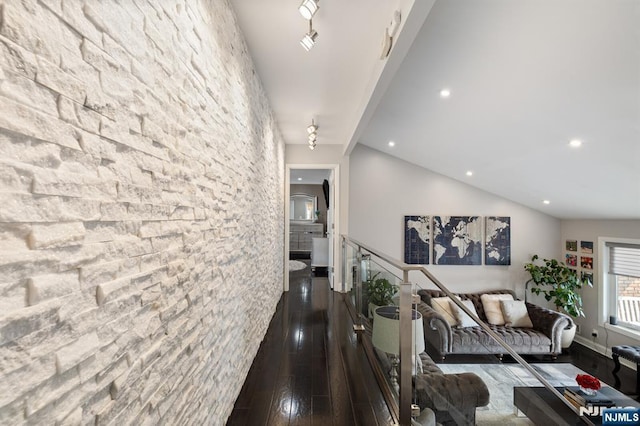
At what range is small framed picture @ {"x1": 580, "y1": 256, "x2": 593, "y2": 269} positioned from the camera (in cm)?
536

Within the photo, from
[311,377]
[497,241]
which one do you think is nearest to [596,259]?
[497,241]

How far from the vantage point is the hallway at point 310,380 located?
1.90 m

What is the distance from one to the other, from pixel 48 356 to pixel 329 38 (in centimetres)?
236

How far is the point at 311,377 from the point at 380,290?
0.92 m

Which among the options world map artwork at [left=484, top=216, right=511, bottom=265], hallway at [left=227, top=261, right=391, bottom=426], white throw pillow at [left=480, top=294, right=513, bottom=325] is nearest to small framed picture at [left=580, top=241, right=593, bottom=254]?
world map artwork at [left=484, top=216, right=511, bottom=265]

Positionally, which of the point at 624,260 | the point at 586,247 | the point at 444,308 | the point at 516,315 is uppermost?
the point at 586,247

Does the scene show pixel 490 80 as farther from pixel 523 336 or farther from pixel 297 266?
pixel 297 266

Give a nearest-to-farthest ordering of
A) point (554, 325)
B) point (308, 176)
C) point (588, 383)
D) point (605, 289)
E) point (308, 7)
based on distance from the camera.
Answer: point (308, 7) < point (588, 383) < point (554, 325) < point (605, 289) < point (308, 176)

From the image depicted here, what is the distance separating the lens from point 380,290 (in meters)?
2.56

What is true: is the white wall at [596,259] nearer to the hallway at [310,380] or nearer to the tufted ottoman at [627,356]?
the tufted ottoman at [627,356]

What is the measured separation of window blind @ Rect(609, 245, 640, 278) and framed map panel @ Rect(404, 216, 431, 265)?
3050 millimetres

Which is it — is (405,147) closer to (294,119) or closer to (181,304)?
(294,119)

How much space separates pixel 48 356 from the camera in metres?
0.58

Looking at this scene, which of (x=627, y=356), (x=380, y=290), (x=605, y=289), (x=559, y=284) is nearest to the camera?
(x=380, y=290)
